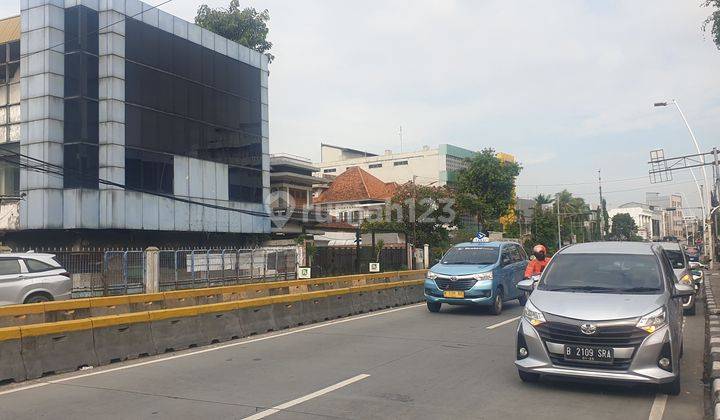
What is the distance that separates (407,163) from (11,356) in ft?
232

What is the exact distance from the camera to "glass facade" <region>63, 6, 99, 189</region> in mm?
32375

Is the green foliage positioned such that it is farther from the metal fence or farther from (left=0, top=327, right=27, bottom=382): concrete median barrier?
(left=0, top=327, right=27, bottom=382): concrete median barrier

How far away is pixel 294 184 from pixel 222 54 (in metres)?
12.5

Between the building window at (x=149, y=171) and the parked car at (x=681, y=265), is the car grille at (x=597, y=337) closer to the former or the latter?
the parked car at (x=681, y=265)

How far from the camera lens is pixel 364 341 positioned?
11859 millimetres

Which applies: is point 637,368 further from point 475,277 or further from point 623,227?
point 623,227

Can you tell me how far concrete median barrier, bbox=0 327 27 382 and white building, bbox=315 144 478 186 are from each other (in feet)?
196

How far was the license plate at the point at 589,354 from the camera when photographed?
23.3 feet

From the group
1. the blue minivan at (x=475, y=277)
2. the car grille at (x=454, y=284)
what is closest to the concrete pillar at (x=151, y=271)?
the blue minivan at (x=475, y=277)

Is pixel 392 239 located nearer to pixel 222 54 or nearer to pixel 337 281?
pixel 222 54

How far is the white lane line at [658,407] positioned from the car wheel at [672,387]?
2.7 inches

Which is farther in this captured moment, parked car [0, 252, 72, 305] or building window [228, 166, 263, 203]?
building window [228, 166, 263, 203]

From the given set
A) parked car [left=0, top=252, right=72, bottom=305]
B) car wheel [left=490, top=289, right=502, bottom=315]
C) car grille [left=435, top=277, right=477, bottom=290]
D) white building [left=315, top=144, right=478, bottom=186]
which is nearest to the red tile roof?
white building [left=315, top=144, right=478, bottom=186]

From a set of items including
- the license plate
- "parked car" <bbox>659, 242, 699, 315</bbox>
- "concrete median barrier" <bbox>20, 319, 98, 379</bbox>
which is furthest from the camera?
"parked car" <bbox>659, 242, 699, 315</bbox>
